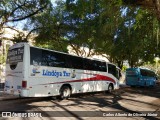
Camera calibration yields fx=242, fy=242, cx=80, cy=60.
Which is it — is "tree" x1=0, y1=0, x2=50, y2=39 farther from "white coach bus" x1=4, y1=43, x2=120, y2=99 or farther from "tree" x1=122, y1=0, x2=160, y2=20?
"tree" x1=122, y1=0, x2=160, y2=20

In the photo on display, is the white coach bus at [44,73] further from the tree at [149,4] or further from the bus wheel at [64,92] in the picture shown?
the tree at [149,4]

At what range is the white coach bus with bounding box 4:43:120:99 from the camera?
12.9 m

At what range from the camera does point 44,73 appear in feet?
45.1

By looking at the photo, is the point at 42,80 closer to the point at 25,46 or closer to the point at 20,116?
the point at 25,46

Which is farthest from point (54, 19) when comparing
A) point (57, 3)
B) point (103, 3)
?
point (103, 3)

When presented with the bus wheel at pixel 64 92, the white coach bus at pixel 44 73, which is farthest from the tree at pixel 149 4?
the bus wheel at pixel 64 92

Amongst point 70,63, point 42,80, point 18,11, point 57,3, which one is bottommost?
point 42,80

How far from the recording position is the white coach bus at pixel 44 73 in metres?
12.9

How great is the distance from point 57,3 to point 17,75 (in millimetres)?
14176

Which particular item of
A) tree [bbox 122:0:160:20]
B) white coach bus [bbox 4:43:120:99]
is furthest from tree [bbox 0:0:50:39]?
tree [bbox 122:0:160:20]

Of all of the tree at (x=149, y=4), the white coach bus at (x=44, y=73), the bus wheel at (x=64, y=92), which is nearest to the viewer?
the tree at (x=149, y=4)

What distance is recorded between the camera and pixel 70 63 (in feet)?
52.5

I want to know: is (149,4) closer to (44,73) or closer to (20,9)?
(44,73)

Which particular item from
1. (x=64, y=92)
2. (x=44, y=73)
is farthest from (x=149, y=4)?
(x=64, y=92)
